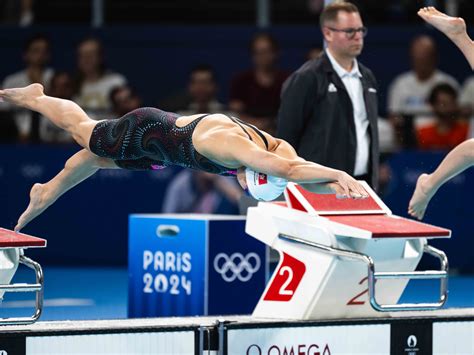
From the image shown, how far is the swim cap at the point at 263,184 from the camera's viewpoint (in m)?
5.77

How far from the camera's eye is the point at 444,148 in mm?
10680

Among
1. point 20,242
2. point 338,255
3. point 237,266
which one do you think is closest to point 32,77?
point 237,266

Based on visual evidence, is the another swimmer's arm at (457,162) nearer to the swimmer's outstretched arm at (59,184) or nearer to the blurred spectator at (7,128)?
the swimmer's outstretched arm at (59,184)

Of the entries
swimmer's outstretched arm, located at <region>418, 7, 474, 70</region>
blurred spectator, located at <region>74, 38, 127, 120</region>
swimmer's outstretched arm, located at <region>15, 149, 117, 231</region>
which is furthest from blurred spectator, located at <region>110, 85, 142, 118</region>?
swimmer's outstretched arm, located at <region>418, 7, 474, 70</region>

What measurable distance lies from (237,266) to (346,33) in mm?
1570

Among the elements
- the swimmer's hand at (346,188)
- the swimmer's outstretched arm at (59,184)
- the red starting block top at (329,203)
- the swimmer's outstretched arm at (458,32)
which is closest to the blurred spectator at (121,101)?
the swimmer's outstretched arm at (59,184)

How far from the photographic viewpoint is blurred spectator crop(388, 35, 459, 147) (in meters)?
10.7

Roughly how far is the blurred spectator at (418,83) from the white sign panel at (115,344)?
5.02 meters

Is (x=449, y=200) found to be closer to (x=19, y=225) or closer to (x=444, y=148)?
(x=444, y=148)

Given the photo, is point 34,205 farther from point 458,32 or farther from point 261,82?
point 261,82

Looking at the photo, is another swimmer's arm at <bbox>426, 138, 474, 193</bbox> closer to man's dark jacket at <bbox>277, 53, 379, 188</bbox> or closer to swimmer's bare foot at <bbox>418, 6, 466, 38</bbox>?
swimmer's bare foot at <bbox>418, 6, 466, 38</bbox>

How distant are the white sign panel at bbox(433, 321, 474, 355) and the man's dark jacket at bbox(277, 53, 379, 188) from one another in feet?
4.57

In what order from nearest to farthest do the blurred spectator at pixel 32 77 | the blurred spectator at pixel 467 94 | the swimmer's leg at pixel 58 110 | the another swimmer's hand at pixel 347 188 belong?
the another swimmer's hand at pixel 347 188, the swimmer's leg at pixel 58 110, the blurred spectator at pixel 32 77, the blurred spectator at pixel 467 94

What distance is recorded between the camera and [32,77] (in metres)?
10.8
